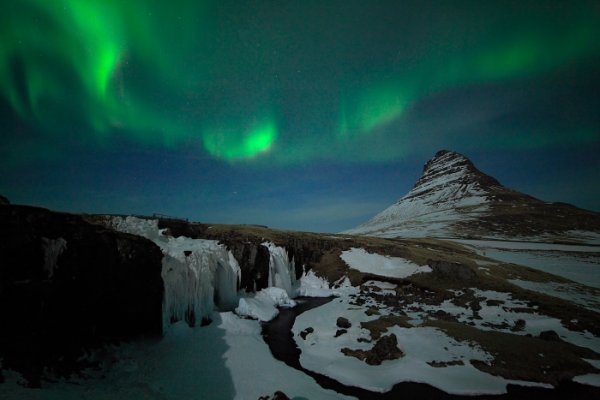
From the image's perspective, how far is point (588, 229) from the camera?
456 feet

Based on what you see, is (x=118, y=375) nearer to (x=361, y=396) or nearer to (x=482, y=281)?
(x=361, y=396)

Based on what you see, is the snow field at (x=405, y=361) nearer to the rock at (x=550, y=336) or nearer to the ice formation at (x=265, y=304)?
the ice formation at (x=265, y=304)

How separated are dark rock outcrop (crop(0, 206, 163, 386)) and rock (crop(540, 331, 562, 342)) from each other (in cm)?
3025

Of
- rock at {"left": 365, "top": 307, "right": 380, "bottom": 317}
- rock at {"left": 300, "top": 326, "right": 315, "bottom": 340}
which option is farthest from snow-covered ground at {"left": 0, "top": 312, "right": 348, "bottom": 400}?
rock at {"left": 365, "top": 307, "right": 380, "bottom": 317}

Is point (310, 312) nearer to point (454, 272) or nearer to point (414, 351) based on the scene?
point (414, 351)

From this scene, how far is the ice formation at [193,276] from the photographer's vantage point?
2536 cm

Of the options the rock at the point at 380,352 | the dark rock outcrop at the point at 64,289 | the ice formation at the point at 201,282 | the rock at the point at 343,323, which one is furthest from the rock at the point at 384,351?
the dark rock outcrop at the point at 64,289

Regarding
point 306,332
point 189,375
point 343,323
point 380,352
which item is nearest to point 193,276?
point 189,375

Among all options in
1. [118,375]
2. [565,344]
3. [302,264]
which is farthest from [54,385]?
[302,264]

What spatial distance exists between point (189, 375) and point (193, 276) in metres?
10.7

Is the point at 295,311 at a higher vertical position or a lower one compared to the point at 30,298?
lower

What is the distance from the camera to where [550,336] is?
23.9m

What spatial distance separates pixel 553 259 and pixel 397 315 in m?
69.8

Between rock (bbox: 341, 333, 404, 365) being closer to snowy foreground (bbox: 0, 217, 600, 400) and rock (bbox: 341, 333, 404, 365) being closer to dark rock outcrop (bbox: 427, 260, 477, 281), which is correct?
snowy foreground (bbox: 0, 217, 600, 400)
